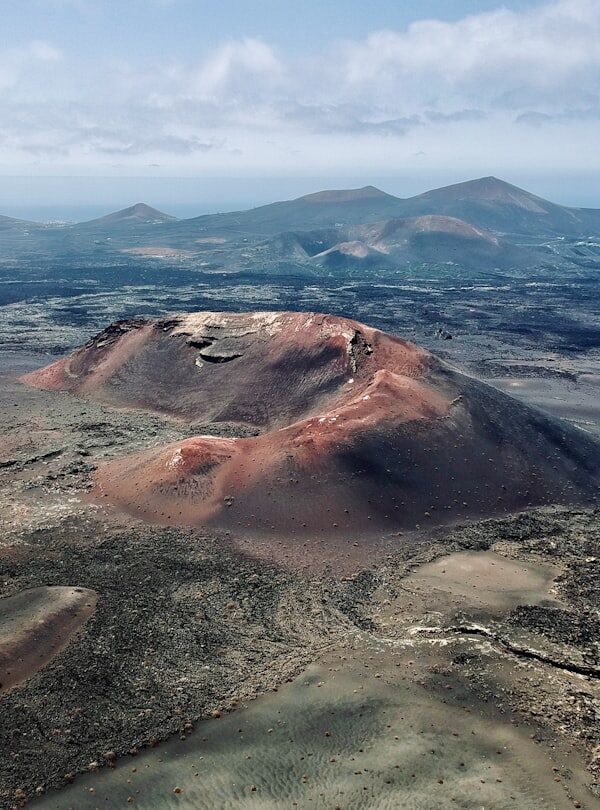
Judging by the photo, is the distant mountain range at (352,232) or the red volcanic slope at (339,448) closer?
the red volcanic slope at (339,448)

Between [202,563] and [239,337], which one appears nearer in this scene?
[202,563]

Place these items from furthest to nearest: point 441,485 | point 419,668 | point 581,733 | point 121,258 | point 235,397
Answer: point 121,258 < point 235,397 < point 441,485 < point 419,668 < point 581,733

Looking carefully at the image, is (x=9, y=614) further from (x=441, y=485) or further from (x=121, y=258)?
(x=121, y=258)

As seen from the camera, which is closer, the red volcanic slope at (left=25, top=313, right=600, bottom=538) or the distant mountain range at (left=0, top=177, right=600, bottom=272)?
the red volcanic slope at (left=25, top=313, right=600, bottom=538)

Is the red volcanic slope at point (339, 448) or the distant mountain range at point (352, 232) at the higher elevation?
the distant mountain range at point (352, 232)

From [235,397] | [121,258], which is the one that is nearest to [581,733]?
[235,397]
